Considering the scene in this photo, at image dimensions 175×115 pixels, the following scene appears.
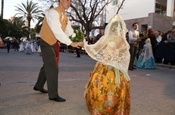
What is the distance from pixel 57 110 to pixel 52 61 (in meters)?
0.94

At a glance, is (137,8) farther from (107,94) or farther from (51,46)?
(107,94)

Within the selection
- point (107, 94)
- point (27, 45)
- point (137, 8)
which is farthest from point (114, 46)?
point (137, 8)

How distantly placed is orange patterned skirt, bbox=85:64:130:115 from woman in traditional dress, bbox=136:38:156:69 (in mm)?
9620

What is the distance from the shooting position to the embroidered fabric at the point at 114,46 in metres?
4.45

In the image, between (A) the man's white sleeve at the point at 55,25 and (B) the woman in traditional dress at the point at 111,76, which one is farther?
(A) the man's white sleeve at the point at 55,25

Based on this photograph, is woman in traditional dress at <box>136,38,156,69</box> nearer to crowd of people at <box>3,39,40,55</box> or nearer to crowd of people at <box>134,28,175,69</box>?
crowd of people at <box>134,28,175,69</box>

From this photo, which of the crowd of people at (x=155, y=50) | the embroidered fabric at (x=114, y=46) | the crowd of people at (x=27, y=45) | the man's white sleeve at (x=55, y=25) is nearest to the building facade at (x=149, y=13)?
the crowd of people at (x=27, y=45)

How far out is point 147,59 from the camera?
1388cm

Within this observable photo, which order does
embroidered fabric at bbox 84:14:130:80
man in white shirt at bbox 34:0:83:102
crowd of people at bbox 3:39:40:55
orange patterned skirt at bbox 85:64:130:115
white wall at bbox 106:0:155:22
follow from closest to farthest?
orange patterned skirt at bbox 85:64:130:115
embroidered fabric at bbox 84:14:130:80
man in white shirt at bbox 34:0:83:102
crowd of people at bbox 3:39:40:55
white wall at bbox 106:0:155:22

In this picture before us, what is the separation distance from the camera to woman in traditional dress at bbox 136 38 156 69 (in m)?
13.8

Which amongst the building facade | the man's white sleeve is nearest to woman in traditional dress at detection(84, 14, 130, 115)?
the man's white sleeve

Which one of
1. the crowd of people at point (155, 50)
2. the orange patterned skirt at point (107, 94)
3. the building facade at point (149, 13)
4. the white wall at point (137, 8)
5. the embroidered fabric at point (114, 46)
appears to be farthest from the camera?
the white wall at point (137, 8)

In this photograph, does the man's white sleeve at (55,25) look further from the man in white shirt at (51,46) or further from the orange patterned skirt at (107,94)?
the orange patterned skirt at (107,94)

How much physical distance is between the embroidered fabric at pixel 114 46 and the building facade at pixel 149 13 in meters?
24.9
